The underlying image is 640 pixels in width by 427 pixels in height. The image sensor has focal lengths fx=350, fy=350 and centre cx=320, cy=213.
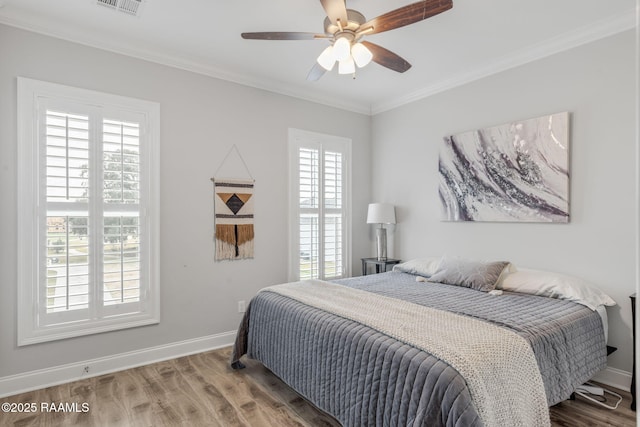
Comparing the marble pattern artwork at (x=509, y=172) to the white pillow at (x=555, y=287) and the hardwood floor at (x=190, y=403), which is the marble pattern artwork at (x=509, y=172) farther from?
the hardwood floor at (x=190, y=403)

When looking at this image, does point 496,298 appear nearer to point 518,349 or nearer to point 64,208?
point 518,349

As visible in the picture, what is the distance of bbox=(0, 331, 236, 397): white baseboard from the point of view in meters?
2.55

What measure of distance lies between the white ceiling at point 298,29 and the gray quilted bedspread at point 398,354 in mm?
2071

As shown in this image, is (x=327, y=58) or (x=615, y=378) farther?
(x=615, y=378)

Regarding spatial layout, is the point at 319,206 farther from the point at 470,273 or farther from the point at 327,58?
the point at 327,58

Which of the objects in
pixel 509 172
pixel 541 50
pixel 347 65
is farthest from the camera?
pixel 509 172

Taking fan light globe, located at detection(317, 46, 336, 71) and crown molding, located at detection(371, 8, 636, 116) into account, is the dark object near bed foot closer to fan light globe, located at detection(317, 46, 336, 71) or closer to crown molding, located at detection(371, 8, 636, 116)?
fan light globe, located at detection(317, 46, 336, 71)

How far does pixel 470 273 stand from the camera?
297cm

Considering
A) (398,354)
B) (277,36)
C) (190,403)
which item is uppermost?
(277,36)

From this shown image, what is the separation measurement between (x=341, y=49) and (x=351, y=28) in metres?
0.15

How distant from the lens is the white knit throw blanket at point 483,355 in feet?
4.96

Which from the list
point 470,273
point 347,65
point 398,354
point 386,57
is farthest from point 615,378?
point 347,65

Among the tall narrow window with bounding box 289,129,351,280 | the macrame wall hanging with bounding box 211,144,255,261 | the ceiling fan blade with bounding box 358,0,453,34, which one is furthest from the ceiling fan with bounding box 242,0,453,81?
the tall narrow window with bounding box 289,129,351,280

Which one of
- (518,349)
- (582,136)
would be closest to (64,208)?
(518,349)
